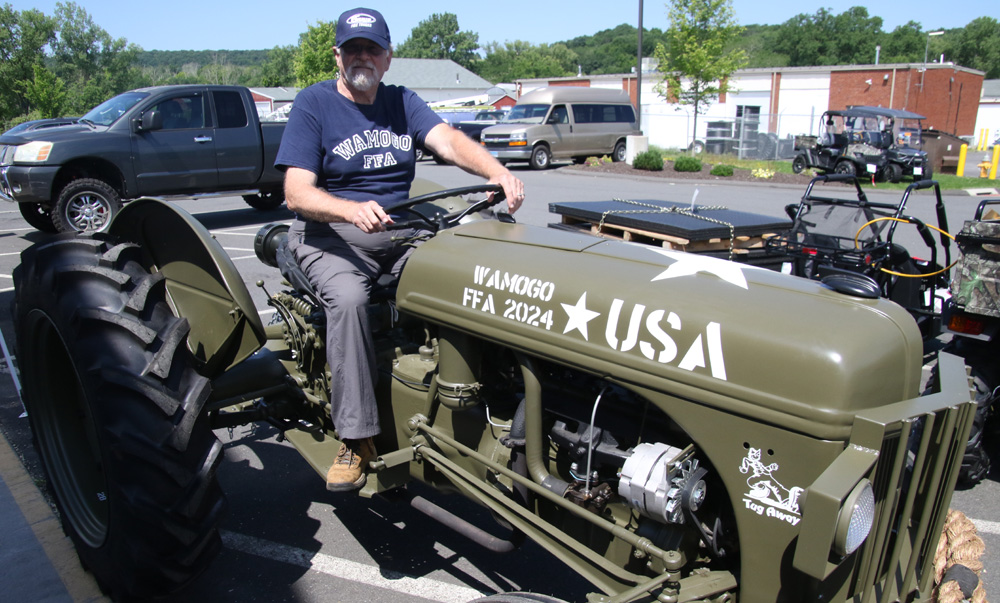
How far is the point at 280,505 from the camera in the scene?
372cm

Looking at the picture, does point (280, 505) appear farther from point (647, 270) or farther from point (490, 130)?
point (490, 130)

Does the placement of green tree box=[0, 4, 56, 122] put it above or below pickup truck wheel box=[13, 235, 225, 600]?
above

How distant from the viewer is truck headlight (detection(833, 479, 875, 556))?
5.29 feet

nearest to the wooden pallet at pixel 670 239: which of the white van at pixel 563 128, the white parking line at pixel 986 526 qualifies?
the white parking line at pixel 986 526

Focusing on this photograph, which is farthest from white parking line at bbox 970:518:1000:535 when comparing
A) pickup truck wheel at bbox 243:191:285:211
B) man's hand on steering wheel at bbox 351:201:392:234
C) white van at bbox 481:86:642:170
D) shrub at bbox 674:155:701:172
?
white van at bbox 481:86:642:170

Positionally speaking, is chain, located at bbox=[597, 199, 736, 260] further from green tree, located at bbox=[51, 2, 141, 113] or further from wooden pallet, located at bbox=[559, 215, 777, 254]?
green tree, located at bbox=[51, 2, 141, 113]

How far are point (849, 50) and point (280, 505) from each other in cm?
8918

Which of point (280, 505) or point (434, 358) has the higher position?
point (434, 358)

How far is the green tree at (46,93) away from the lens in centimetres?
2952

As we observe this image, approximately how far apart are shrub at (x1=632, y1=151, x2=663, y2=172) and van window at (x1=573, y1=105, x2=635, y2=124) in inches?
121

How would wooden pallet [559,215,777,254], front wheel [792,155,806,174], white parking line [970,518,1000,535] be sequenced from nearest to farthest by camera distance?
white parking line [970,518,1000,535], wooden pallet [559,215,777,254], front wheel [792,155,806,174]

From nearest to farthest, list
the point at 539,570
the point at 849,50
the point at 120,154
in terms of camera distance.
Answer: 1. the point at 539,570
2. the point at 120,154
3. the point at 849,50

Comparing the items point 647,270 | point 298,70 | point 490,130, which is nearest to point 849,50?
point 298,70

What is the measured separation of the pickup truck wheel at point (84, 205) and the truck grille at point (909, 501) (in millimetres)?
10767
